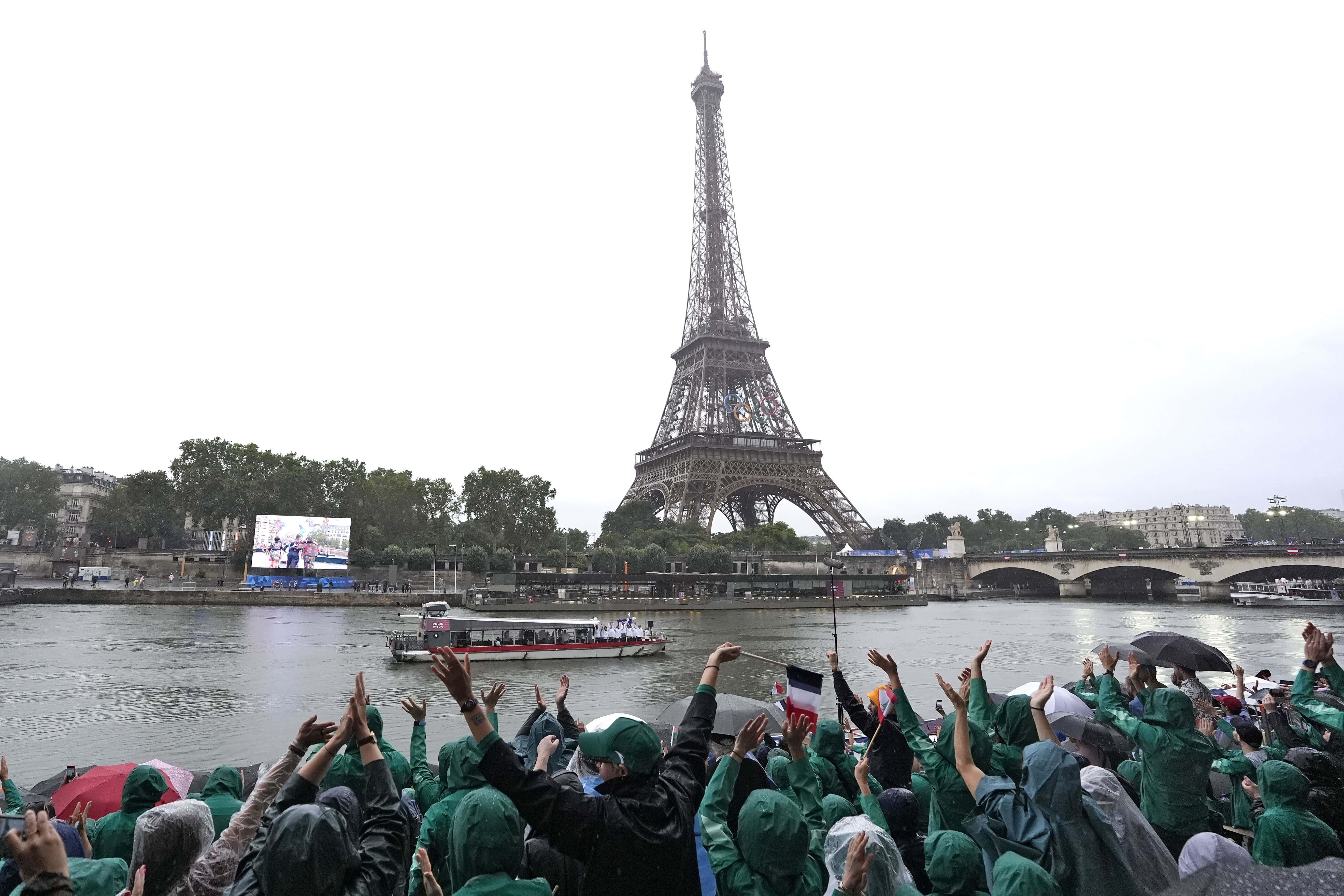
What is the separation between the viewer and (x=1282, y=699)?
8.27 m

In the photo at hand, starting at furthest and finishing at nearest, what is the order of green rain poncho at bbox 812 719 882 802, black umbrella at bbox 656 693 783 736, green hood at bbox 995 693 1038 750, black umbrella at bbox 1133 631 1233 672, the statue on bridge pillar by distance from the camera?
the statue on bridge pillar
black umbrella at bbox 1133 631 1233 672
black umbrella at bbox 656 693 783 736
green rain poncho at bbox 812 719 882 802
green hood at bbox 995 693 1038 750

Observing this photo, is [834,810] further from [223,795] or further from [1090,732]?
[1090,732]

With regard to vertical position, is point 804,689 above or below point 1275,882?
below

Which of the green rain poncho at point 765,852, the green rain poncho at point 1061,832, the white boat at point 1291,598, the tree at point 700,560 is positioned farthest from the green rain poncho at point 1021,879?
the white boat at point 1291,598

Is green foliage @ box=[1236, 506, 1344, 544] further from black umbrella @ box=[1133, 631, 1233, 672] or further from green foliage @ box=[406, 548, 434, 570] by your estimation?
black umbrella @ box=[1133, 631, 1233, 672]

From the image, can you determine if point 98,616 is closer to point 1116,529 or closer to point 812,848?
point 812,848

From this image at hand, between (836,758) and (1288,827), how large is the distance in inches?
100

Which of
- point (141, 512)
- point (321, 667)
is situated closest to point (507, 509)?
point (141, 512)

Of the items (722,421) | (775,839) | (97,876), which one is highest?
(722,421)

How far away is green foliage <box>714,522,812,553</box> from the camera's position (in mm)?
78000

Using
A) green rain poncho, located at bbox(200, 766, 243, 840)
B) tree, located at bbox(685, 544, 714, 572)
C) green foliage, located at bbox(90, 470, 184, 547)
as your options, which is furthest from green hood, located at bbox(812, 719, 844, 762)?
green foliage, located at bbox(90, 470, 184, 547)

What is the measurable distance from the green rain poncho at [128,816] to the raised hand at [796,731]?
335 centimetres

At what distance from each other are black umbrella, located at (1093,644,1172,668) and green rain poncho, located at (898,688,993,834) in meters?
2.01

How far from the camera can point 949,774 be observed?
13.7 feet
